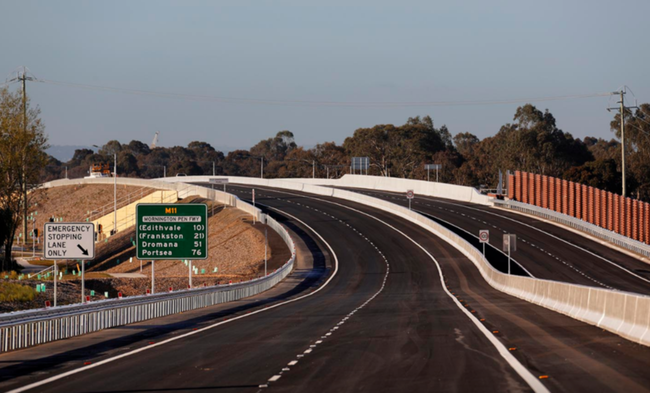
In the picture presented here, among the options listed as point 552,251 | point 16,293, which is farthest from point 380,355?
point 552,251

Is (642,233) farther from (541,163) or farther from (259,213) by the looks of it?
(541,163)

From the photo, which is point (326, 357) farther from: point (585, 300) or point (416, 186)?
point (416, 186)

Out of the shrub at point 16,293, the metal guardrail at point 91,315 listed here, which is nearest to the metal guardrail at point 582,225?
the metal guardrail at point 91,315

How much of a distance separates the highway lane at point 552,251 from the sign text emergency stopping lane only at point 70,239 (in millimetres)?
30381

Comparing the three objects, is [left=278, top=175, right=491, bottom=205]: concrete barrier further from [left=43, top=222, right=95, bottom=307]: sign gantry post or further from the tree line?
[left=43, top=222, right=95, bottom=307]: sign gantry post

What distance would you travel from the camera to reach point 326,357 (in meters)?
13.6

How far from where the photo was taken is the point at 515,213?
80125 millimetres

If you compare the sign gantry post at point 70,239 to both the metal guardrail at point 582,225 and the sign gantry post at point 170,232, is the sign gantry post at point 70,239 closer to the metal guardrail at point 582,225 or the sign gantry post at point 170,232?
the sign gantry post at point 170,232

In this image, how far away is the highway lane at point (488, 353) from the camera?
1067 cm

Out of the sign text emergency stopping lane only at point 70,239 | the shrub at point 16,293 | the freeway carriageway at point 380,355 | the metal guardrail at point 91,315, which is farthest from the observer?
the shrub at point 16,293

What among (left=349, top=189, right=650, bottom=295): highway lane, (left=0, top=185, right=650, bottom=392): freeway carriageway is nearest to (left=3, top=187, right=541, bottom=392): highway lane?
(left=0, top=185, right=650, bottom=392): freeway carriageway

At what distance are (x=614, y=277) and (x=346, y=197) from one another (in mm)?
51519

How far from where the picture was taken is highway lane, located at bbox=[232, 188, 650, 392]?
35.0ft

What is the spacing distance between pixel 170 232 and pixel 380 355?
21.5 meters
